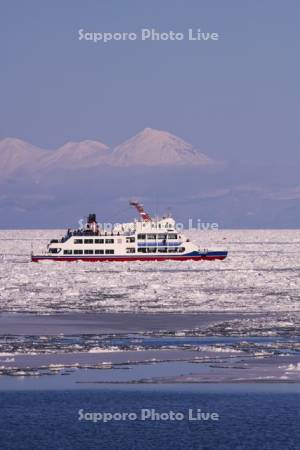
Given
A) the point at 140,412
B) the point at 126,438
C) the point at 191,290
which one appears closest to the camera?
the point at 126,438

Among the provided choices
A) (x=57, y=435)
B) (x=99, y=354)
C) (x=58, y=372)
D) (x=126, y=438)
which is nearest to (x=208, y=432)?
(x=126, y=438)

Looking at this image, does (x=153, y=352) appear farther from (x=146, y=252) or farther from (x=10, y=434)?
(x=146, y=252)

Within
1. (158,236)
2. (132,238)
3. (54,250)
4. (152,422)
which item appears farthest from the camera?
(132,238)

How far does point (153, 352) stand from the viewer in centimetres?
2680

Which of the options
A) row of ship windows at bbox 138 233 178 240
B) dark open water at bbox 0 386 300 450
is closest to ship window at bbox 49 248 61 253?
row of ship windows at bbox 138 233 178 240

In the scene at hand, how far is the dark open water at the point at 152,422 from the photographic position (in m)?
17.0

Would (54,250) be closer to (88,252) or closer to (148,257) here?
(88,252)

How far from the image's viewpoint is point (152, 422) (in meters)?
18.6

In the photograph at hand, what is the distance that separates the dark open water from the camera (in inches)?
671

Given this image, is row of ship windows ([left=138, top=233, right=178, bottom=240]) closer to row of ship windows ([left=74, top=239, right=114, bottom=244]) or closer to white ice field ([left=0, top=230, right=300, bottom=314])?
row of ship windows ([left=74, top=239, right=114, bottom=244])

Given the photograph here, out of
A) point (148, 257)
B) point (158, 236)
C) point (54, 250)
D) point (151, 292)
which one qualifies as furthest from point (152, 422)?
point (54, 250)

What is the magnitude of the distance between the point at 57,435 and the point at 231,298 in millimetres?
28488

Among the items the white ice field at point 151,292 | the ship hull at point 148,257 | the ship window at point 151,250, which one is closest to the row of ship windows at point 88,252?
the ship hull at point 148,257

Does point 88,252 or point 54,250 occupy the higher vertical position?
point 54,250
